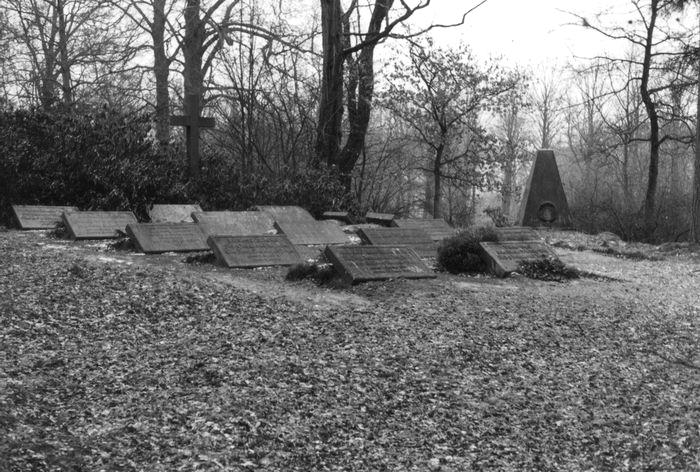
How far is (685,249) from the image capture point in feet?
48.6

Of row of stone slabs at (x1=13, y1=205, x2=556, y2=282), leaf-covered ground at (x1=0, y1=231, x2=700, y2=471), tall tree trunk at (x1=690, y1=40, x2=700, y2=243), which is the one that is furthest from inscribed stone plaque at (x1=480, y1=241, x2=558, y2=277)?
tall tree trunk at (x1=690, y1=40, x2=700, y2=243)

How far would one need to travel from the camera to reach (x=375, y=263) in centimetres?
867

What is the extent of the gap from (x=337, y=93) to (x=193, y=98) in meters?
5.38

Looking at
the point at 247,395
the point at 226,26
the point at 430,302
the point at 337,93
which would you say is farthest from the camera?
the point at 226,26

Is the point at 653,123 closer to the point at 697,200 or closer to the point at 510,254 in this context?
the point at 697,200

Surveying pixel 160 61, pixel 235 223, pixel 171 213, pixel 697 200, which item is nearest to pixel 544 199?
pixel 697 200

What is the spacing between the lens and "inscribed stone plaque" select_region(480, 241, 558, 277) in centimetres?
983

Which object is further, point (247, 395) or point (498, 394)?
point (498, 394)

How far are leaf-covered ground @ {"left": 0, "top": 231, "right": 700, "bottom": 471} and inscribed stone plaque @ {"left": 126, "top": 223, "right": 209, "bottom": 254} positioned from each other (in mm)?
2168

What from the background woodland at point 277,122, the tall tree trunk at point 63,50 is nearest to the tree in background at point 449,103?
the background woodland at point 277,122

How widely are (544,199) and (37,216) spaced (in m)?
12.1

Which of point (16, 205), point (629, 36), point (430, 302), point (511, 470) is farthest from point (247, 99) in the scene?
point (511, 470)

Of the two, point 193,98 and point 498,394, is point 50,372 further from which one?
point 193,98

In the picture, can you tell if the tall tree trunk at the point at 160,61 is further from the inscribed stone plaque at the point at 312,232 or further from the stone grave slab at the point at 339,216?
the inscribed stone plaque at the point at 312,232
